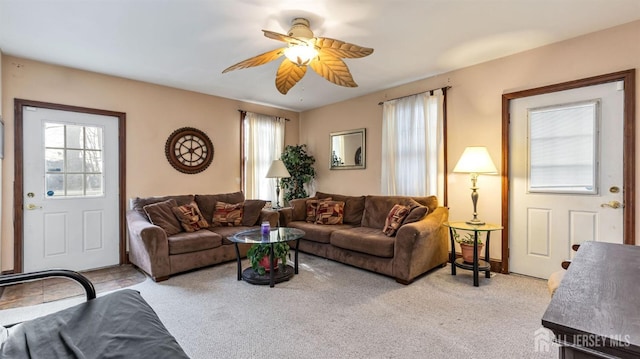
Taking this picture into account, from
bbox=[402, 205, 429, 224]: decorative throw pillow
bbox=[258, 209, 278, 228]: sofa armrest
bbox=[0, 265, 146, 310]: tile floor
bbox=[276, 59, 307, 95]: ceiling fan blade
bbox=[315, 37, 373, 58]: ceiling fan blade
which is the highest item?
bbox=[315, 37, 373, 58]: ceiling fan blade

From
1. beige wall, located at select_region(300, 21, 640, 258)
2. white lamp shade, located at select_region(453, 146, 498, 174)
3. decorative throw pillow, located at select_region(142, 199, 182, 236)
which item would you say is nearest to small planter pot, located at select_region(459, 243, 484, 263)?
beige wall, located at select_region(300, 21, 640, 258)

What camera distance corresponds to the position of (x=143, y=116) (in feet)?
13.5

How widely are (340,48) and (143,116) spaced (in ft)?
10.4

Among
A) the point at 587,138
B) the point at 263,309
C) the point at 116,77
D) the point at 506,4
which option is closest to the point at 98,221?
the point at 116,77

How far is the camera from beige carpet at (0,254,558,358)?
1965mm

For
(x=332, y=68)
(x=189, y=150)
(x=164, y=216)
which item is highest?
(x=332, y=68)

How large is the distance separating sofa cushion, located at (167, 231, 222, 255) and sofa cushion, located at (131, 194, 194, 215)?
601mm

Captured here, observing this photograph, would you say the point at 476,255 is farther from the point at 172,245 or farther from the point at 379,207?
the point at 172,245

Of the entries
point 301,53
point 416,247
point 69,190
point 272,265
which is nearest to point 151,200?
point 69,190

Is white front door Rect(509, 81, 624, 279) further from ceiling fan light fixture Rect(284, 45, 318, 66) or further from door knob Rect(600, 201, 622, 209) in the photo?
ceiling fan light fixture Rect(284, 45, 318, 66)

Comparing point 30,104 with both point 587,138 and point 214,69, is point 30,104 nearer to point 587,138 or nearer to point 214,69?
point 214,69

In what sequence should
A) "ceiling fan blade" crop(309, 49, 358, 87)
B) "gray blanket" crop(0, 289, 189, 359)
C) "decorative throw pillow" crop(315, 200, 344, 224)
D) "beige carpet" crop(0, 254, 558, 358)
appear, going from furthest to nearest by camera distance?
1. "decorative throw pillow" crop(315, 200, 344, 224)
2. "ceiling fan blade" crop(309, 49, 358, 87)
3. "beige carpet" crop(0, 254, 558, 358)
4. "gray blanket" crop(0, 289, 189, 359)

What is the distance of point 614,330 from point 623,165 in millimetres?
2919

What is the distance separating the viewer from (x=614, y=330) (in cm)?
68
